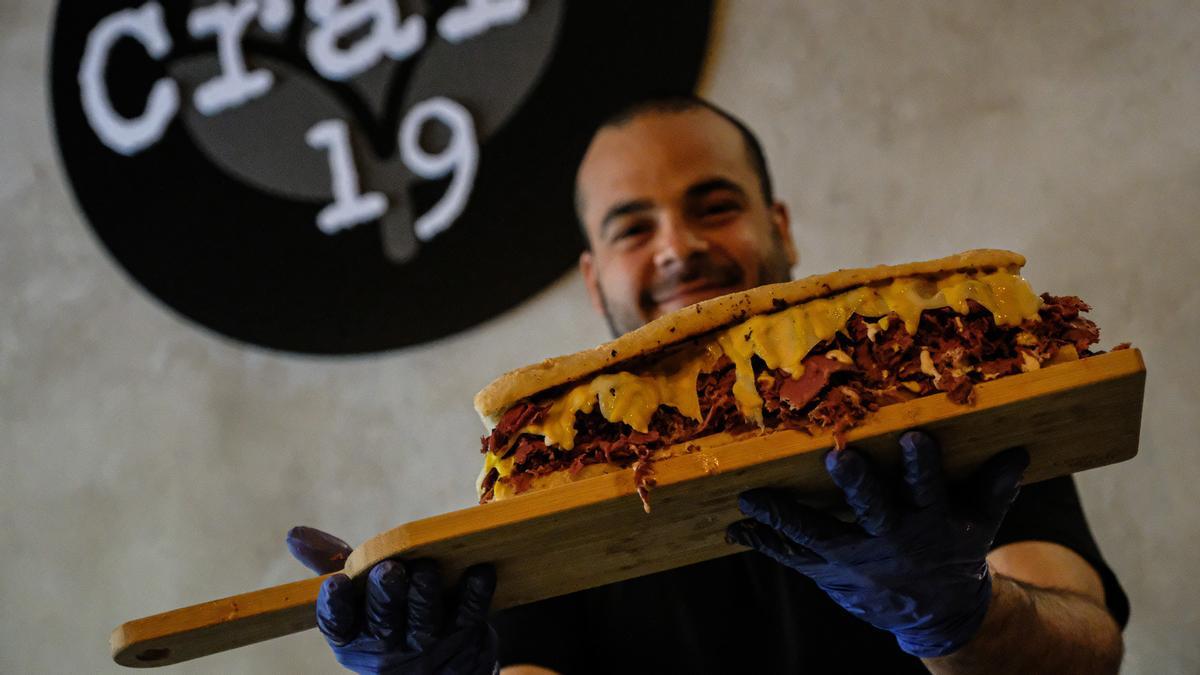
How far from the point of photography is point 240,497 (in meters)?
3.15

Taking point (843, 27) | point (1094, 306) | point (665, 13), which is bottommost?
point (1094, 306)

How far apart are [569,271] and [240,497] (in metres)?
1.13

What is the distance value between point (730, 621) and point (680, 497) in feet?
3.34

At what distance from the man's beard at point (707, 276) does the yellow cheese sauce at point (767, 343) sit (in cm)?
98

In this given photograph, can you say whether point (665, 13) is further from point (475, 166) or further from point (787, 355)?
point (787, 355)

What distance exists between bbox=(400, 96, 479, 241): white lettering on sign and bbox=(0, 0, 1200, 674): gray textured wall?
1.18ft

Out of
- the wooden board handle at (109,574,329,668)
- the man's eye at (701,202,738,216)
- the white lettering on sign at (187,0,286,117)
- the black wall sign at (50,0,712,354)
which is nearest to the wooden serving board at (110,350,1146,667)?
the wooden board handle at (109,574,329,668)

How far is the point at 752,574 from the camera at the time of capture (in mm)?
2230

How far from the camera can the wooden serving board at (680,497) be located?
1207mm

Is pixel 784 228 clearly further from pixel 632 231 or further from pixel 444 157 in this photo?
pixel 444 157

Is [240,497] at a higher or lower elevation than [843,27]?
lower

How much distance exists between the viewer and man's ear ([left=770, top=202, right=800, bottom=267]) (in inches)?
103

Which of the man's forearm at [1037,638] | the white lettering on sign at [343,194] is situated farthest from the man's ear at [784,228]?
the white lettering on sign at [343,194]

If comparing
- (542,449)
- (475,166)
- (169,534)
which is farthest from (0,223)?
(542,449)
